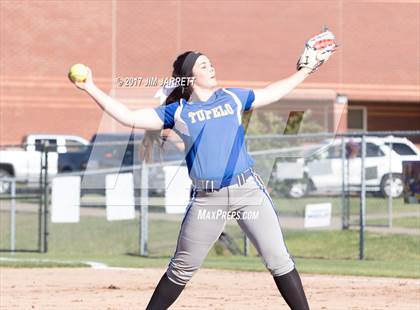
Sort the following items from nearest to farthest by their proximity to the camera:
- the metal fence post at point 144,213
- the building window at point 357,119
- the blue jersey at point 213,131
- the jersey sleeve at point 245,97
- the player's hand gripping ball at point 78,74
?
the player's hand gripping ball at point 78,74
the blue jersey at point 213,131
the jersey sleeve at point 245,97
the metal fence post at point 144,213
the building window at point 357,119

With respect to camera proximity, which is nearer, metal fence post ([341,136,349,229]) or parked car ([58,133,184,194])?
metal fence post ([341,136,349,229])

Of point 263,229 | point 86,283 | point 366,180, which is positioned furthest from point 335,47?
point 366,180

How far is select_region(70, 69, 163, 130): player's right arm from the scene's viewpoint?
21.7 ft

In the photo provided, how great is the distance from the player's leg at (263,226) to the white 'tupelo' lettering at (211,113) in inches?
20.3

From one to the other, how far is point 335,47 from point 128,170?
1308 cm

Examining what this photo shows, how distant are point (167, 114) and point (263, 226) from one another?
1.04m

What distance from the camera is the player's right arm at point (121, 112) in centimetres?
660

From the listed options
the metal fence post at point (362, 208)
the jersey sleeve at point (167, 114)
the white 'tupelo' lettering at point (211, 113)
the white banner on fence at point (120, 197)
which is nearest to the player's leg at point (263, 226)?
the white 'tupelo' lettering at point (211, 113)

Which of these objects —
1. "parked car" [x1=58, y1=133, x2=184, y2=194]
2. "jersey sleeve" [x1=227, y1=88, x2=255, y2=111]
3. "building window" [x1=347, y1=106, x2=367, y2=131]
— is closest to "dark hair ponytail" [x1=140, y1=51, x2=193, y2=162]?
"jersey sleeve" [x1=227, y1=88, x2=255, y2=111]

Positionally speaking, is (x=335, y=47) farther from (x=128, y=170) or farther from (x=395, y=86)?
(x=395, y=86)

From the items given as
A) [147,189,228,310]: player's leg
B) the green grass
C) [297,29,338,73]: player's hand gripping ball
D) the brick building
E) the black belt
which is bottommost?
the green grass

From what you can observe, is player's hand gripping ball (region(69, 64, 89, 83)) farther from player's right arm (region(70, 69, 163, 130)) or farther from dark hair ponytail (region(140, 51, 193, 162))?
dark hair ponytail (region(140, 51, 193, 162))

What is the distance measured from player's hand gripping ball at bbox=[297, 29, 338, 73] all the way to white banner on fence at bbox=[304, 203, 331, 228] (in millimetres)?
11147

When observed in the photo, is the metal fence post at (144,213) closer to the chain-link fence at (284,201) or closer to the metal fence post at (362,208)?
the chain-link fence at (284,201)
